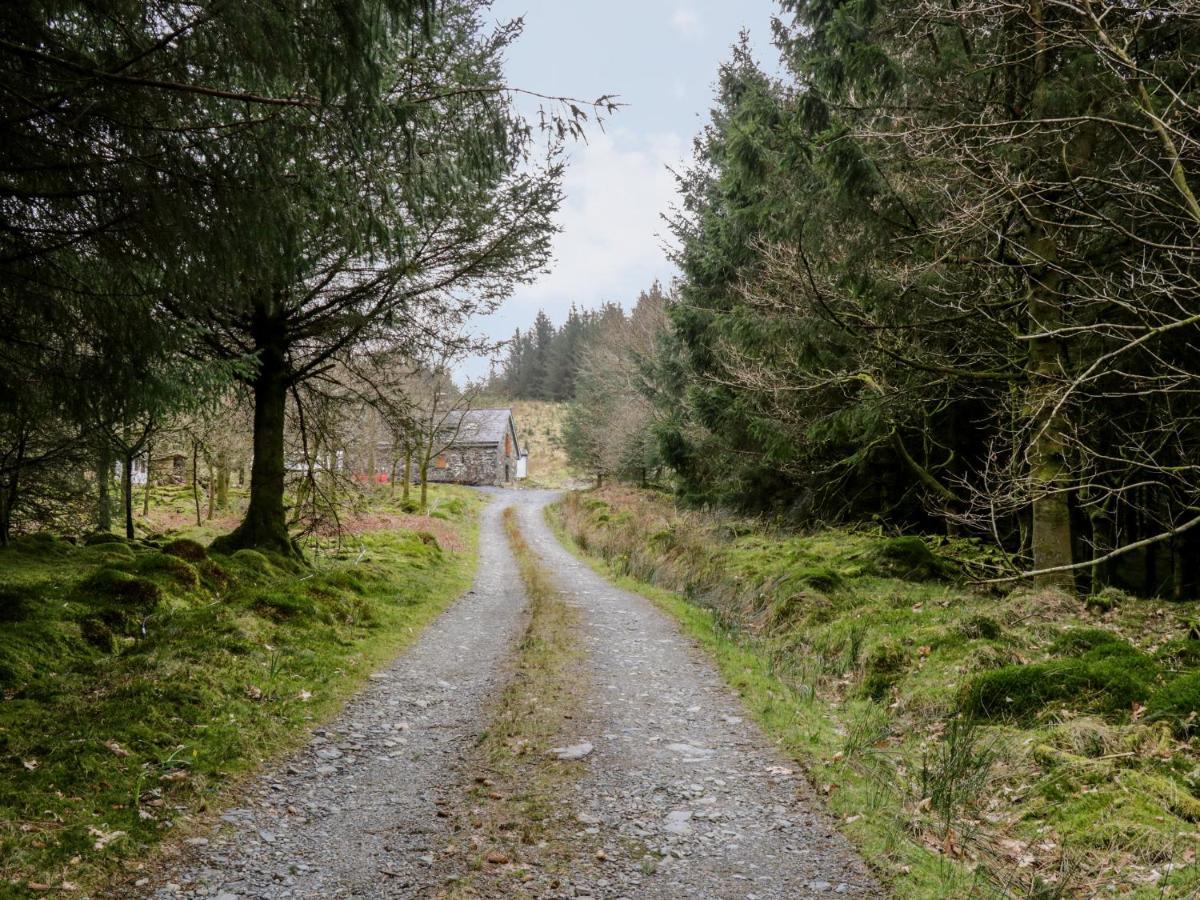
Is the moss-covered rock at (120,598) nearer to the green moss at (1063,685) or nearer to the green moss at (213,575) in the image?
the green moss at (213,575)

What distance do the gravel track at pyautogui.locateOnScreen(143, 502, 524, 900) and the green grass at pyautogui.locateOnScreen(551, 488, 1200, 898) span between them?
2.61m

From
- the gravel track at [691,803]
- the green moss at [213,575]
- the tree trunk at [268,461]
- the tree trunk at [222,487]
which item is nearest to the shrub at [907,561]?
the gravel track at [691,803]

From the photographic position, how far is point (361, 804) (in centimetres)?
449

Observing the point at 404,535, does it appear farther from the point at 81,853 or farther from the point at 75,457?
the point at 81,853

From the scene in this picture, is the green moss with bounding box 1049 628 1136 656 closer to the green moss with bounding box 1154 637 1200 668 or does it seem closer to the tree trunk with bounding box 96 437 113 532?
the green moss with bounding box 1154 637 1200 668

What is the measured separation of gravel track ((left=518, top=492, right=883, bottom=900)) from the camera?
370 cm

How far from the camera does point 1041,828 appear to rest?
155 inches

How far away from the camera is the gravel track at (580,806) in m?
3.63

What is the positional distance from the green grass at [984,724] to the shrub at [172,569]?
252 inches

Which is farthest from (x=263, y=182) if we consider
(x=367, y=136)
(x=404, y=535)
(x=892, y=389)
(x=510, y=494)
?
(x=510, y=494)

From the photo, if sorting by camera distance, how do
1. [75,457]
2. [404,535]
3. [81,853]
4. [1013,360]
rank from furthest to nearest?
[404,535], [75,457], [1013,360], [81,853]

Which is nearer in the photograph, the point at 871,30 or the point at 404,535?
the point at 871,30

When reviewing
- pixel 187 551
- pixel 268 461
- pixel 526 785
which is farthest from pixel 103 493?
pixel 526 785

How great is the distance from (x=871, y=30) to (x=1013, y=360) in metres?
4.59
